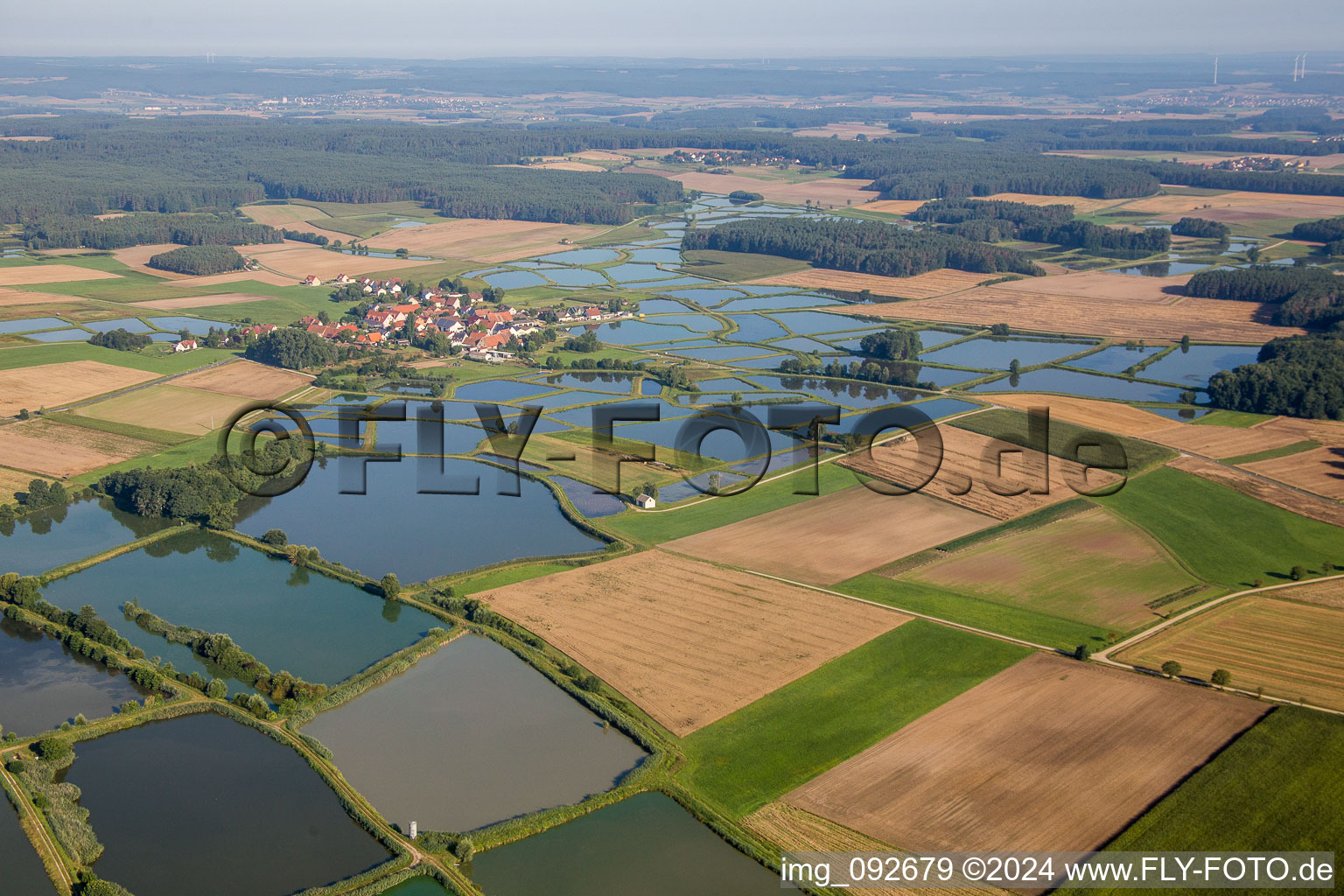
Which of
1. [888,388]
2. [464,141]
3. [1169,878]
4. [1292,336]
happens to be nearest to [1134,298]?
[1292,336]

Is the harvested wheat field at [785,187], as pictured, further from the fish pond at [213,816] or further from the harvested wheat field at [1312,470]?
the fish pond at [213,816]

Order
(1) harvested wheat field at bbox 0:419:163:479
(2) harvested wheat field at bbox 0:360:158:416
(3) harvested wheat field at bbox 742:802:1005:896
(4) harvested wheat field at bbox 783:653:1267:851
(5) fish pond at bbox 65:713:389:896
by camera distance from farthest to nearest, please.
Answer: (2) harvested wheat field at bbox 0:360:158:416
(1) harvested wheat field at bbox 0:419:163:479
(4) harvested wheat field at bbox 783:653:1267:851
(3) harvested wheat field at bbox 742:802:1005:896
(5) fish pond at bbox 65:713:389:896

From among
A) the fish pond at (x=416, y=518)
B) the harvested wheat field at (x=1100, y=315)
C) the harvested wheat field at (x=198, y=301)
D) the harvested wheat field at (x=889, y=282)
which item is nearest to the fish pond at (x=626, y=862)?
the fish pond at (x=416, y=518)

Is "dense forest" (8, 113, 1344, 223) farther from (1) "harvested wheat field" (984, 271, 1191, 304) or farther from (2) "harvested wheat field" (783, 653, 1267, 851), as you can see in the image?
(2) "harvested wheat field" (783, 653, 1267, 851)

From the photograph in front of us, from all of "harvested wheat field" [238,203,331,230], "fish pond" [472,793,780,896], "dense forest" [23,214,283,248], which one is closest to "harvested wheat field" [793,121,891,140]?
"harvested wheat field" [238,203,331,230]

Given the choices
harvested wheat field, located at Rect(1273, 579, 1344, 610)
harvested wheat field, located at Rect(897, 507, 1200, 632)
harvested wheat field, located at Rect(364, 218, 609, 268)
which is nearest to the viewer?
harvested wheat field, located at Rect(1273, 579, 1344, 610)

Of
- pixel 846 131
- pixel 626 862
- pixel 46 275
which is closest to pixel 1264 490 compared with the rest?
pixel 626 862

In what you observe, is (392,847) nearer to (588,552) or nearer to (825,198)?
(588,552)
